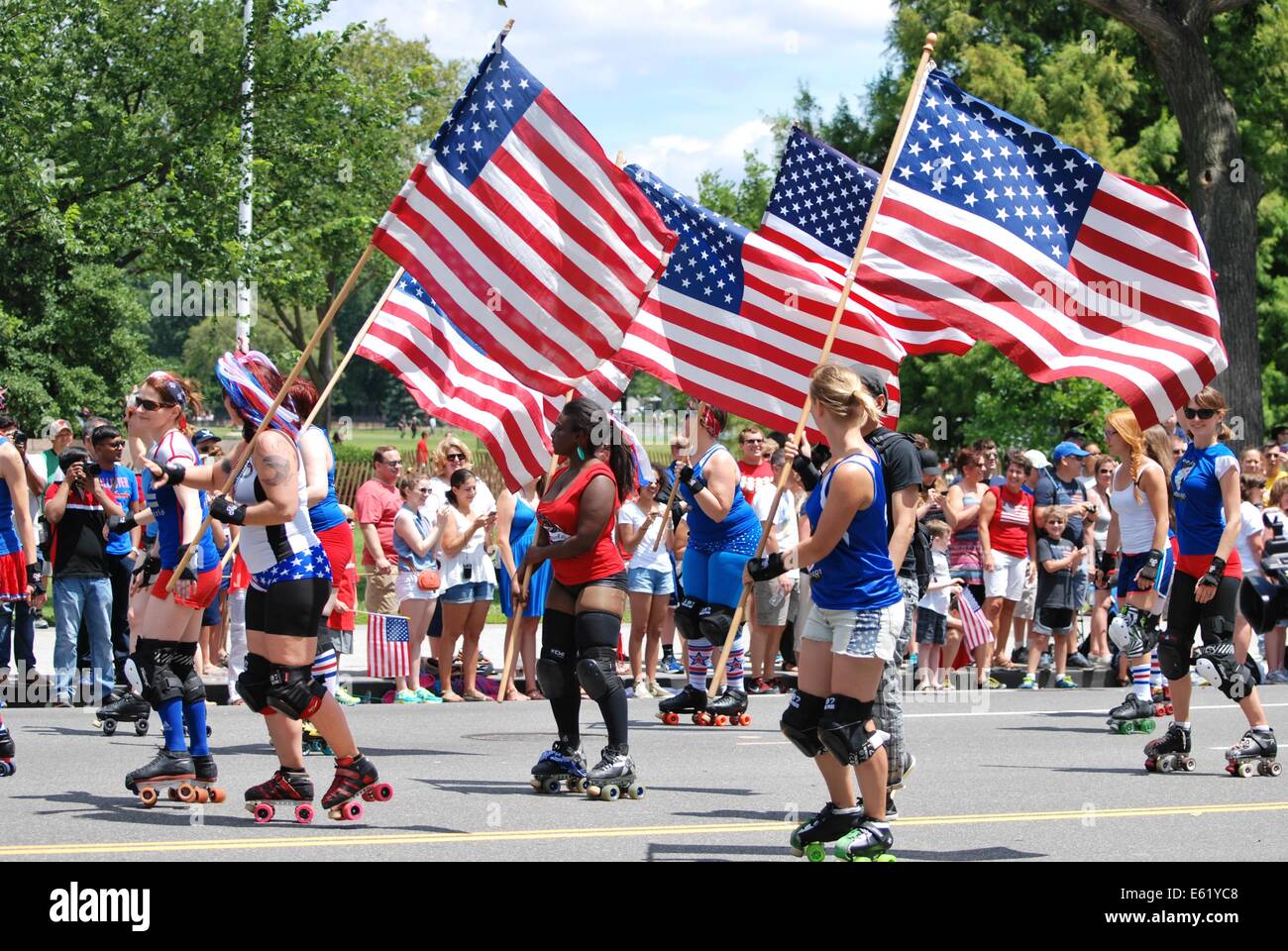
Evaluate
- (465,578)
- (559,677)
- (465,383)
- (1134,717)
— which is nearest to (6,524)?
(465,383)

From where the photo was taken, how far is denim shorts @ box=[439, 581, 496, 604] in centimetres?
1290

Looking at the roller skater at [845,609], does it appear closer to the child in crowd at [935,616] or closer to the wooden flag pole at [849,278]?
the wooden flag pole at [849,278]

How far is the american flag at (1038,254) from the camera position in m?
8.43

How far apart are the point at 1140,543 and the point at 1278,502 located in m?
4.33

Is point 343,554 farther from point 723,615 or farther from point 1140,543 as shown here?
point 1140,543

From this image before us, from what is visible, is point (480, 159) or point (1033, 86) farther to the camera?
point (1033, 86)

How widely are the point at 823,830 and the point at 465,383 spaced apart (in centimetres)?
535

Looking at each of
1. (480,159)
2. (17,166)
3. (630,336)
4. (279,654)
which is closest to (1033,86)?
(17,166)

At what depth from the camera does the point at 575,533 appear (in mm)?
8148

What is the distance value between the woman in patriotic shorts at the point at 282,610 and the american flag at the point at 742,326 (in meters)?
3.71

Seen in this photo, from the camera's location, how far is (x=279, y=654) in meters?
7.09

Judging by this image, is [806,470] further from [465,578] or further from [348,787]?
[465,578]

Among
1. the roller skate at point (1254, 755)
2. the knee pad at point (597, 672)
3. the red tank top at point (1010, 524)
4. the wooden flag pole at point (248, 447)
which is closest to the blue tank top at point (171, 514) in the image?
the wooden flag pole at point (248, 447)

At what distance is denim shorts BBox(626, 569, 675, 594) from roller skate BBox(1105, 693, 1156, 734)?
380 centimetres
